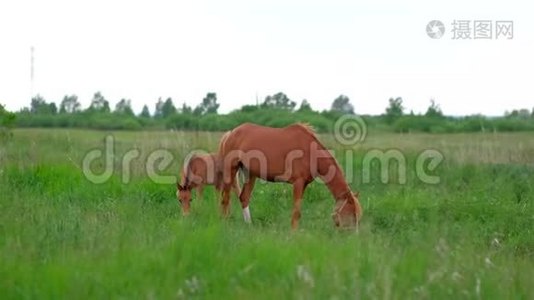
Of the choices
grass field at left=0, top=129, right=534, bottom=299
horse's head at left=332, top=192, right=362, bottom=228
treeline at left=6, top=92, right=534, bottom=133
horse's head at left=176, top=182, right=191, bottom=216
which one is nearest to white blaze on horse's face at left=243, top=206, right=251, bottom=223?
grass field at left=0, top=129, right=534, bottom=299

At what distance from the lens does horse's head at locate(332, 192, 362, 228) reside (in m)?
7.40

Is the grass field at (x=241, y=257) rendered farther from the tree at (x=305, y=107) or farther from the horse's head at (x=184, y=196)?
the tree at (x=305, y=107)

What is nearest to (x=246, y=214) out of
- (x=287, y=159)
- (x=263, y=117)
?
(x=287, y=159)

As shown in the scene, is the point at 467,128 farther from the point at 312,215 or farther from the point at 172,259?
the point at 172,259

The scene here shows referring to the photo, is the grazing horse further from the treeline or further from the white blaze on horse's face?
the treeline

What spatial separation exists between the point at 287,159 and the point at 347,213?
1.20 metres

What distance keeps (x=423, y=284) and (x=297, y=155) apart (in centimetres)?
440

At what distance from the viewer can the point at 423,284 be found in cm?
395

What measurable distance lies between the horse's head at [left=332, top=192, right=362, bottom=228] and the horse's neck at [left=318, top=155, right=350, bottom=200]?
0.25 m

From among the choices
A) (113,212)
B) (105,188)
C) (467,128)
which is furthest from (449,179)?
(467,128)

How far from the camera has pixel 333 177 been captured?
811 centimetres

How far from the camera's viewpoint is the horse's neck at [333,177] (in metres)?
8.05

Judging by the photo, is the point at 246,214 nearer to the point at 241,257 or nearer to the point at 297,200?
the point at 297,200

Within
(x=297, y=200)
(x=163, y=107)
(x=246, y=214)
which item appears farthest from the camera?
(x=163, y=107)
